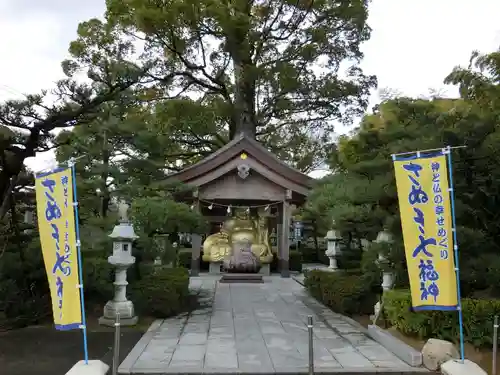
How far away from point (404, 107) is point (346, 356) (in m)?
4.47

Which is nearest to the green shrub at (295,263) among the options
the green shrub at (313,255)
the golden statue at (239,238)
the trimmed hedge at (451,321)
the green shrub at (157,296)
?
the golden statue at (239,238)

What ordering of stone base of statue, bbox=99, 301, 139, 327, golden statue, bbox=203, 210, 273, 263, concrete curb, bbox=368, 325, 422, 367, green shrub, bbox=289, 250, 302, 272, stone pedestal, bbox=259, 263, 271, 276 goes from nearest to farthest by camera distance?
1. concrete curb, bbox=368, 325, 422, 367
2. stone base of statue, bbox=99, 301, 139, 327
3. golden statue, bbox=203, 210, 273, 263
4. stone pedestal, bbox=259, 263, 271, 276
5. green shrub, bbox=289, 250, 302, 272

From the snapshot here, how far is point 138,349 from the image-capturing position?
708 centimetres

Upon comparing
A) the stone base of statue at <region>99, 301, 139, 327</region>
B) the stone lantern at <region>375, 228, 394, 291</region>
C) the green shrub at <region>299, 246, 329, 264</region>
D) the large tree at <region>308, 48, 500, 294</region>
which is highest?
the large tree at <region>308, 48, 500, 294</region>

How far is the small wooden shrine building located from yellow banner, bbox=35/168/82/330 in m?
10.2

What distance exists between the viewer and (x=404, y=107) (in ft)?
28.2

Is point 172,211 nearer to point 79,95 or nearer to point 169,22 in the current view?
point 79,95

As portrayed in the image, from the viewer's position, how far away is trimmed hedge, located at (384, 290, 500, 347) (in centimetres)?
667

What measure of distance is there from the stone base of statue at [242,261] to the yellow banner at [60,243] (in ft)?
32.4

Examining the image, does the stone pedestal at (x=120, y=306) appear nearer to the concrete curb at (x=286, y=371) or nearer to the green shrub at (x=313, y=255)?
the concrete curb at (x=286, y=371)

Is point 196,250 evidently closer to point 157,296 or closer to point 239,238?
point 239,238

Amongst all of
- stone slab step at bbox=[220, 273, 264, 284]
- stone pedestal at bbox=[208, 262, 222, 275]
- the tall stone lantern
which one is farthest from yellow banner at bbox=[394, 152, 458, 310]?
stone pedestal at bbox=[208, 262, 222, 275]

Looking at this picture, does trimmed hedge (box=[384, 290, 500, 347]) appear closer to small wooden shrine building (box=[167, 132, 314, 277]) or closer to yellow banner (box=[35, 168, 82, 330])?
yellow banner (box=[35, 168, 82, 330])

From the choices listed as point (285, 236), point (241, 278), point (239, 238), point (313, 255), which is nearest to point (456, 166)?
point (241, 278)
